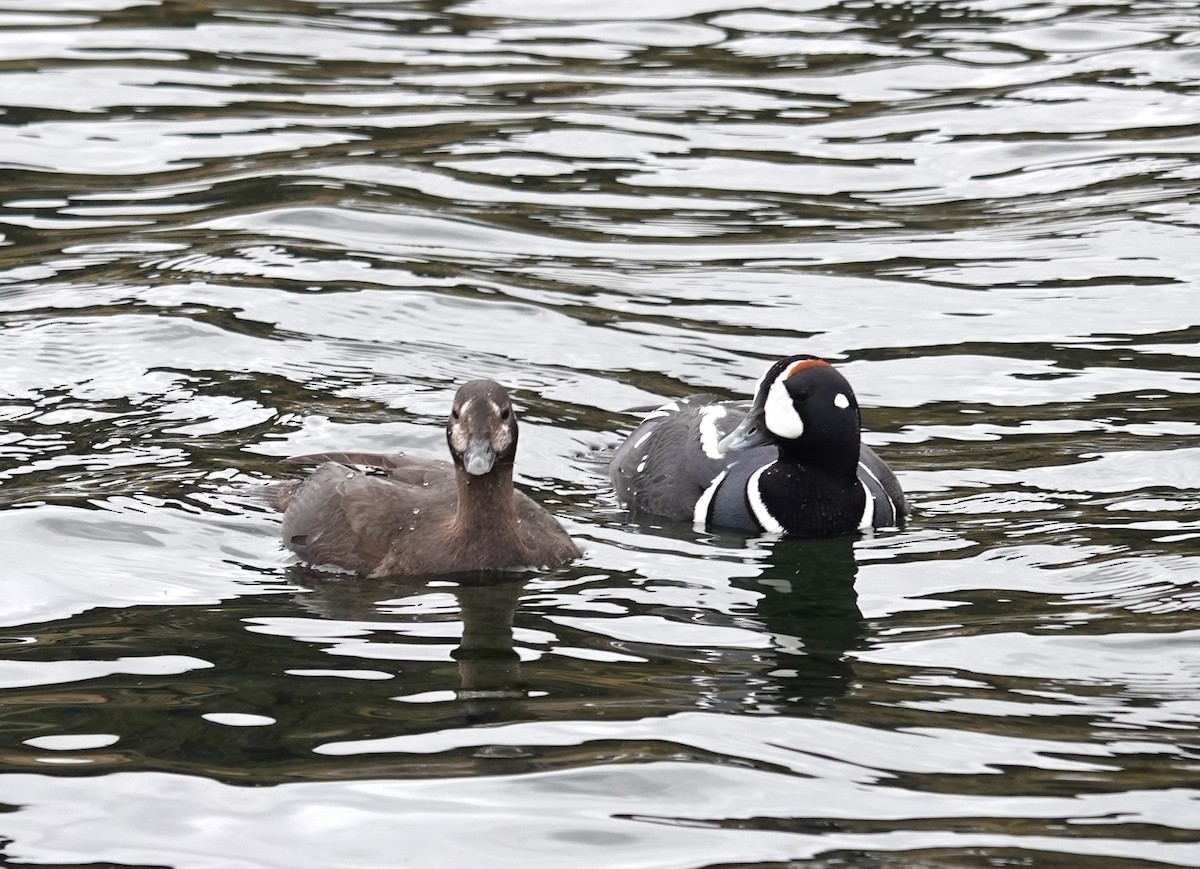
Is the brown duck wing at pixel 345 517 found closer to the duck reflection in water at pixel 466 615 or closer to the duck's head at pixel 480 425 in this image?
the duck reflection in water at pixel 466 615

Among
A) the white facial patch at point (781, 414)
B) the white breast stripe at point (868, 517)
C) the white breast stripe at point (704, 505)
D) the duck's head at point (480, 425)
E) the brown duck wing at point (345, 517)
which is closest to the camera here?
the duck's head at point (480, 425)

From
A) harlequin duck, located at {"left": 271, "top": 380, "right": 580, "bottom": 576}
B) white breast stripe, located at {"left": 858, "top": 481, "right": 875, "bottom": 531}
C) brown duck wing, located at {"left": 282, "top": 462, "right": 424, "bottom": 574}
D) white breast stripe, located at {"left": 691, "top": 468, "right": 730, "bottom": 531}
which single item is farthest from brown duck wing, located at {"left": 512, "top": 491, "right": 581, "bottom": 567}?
white breast stripe, located at {"left": 858, "top": 481, "right": 875, "bottom": 531}

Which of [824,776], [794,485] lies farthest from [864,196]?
[824,776]

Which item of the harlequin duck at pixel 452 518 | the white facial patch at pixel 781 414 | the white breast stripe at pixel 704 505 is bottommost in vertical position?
the white breast stripe at pixel 704 505

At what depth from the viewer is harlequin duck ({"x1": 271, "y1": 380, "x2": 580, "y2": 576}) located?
→ 30.7ft

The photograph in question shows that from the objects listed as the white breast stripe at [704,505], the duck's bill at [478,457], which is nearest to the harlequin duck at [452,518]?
the duck's bill at [478,457]

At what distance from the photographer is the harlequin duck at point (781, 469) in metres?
10.4

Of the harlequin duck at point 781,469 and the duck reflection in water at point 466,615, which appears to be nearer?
the duck reflection in water at point 466,615

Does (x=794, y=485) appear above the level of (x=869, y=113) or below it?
below

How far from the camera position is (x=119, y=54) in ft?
65.9

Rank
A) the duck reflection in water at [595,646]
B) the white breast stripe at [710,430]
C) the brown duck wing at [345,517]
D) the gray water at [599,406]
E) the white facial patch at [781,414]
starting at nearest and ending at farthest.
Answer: the gray water at [599,406], the duck reflection in water at [595,646], the brown duck wing at [345,517], the white facial patch at [781,414], the white breast stripe at [710,430]

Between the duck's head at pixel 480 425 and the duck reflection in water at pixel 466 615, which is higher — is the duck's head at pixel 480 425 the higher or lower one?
the higher one

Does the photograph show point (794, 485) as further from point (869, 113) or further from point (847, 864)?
point (869, 113)

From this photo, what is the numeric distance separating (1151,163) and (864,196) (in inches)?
98.2
